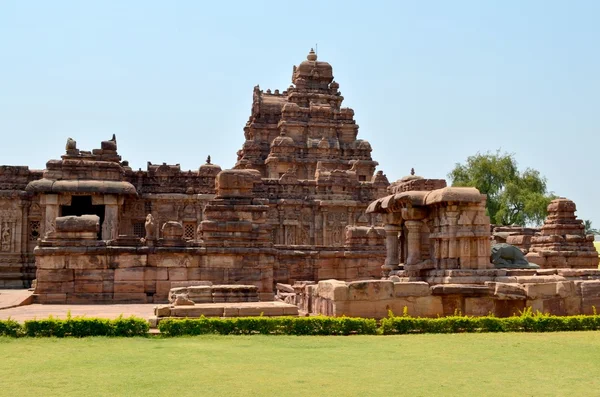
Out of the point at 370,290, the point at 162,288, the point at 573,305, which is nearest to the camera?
the point at 370,290

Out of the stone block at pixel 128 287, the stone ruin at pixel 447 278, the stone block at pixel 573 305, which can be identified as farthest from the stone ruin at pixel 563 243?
the stone block at pixel 128 287

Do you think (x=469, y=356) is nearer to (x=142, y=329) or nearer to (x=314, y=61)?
(x=142, y=329)

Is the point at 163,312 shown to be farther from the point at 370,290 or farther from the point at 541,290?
the point at 541,290

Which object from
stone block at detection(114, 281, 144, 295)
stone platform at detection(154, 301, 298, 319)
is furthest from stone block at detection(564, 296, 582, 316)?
stone block at detection(114, 281, 144, 295)

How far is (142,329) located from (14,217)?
18.7m

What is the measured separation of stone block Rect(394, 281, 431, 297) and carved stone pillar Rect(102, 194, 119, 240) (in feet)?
54.9

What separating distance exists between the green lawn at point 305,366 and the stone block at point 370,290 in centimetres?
156

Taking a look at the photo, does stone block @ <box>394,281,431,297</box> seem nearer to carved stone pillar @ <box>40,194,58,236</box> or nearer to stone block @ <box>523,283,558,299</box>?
stone block @ <box>523,283,558,299</box>

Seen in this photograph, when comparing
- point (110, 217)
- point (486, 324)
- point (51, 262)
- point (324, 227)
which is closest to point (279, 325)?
point (486, 324)

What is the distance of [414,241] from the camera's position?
15.2 m

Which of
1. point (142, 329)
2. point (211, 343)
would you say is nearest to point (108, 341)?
point (142, 329)

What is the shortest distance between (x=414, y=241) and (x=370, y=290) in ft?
11.7

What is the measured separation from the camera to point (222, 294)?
44.9 ft

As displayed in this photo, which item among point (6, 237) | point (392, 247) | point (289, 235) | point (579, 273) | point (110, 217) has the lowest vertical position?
point (579, 273)
